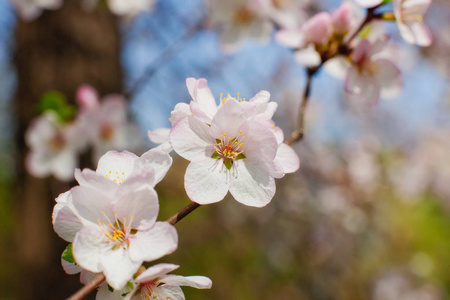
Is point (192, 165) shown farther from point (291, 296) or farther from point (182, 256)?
point (291, 296)

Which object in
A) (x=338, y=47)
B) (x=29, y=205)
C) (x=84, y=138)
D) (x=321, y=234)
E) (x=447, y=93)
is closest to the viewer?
(x=338, y=47)

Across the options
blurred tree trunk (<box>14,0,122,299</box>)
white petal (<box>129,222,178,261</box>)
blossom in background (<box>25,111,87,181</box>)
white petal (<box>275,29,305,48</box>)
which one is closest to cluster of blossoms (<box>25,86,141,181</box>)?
blossom in background (<box>25,111,87,181</box>)

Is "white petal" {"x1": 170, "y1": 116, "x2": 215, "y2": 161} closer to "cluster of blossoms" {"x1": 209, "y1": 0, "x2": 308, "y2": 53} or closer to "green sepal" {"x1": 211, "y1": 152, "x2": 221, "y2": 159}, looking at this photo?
"green sepal" {"x1": 211, "y1": 152, "x2": 221, "y2": 159}

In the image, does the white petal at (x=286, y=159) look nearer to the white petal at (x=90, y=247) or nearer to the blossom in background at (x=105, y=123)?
the white petal at (x=90, y=247)

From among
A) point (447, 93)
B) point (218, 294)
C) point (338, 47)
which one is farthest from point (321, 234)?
point (338, 47)

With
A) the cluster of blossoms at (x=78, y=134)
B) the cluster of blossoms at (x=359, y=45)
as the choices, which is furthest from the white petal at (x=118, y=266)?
the cluster of blossoms at (x=78, y=134)

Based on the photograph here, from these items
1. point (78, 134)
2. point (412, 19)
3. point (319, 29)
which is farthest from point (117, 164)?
point (78, 134)
